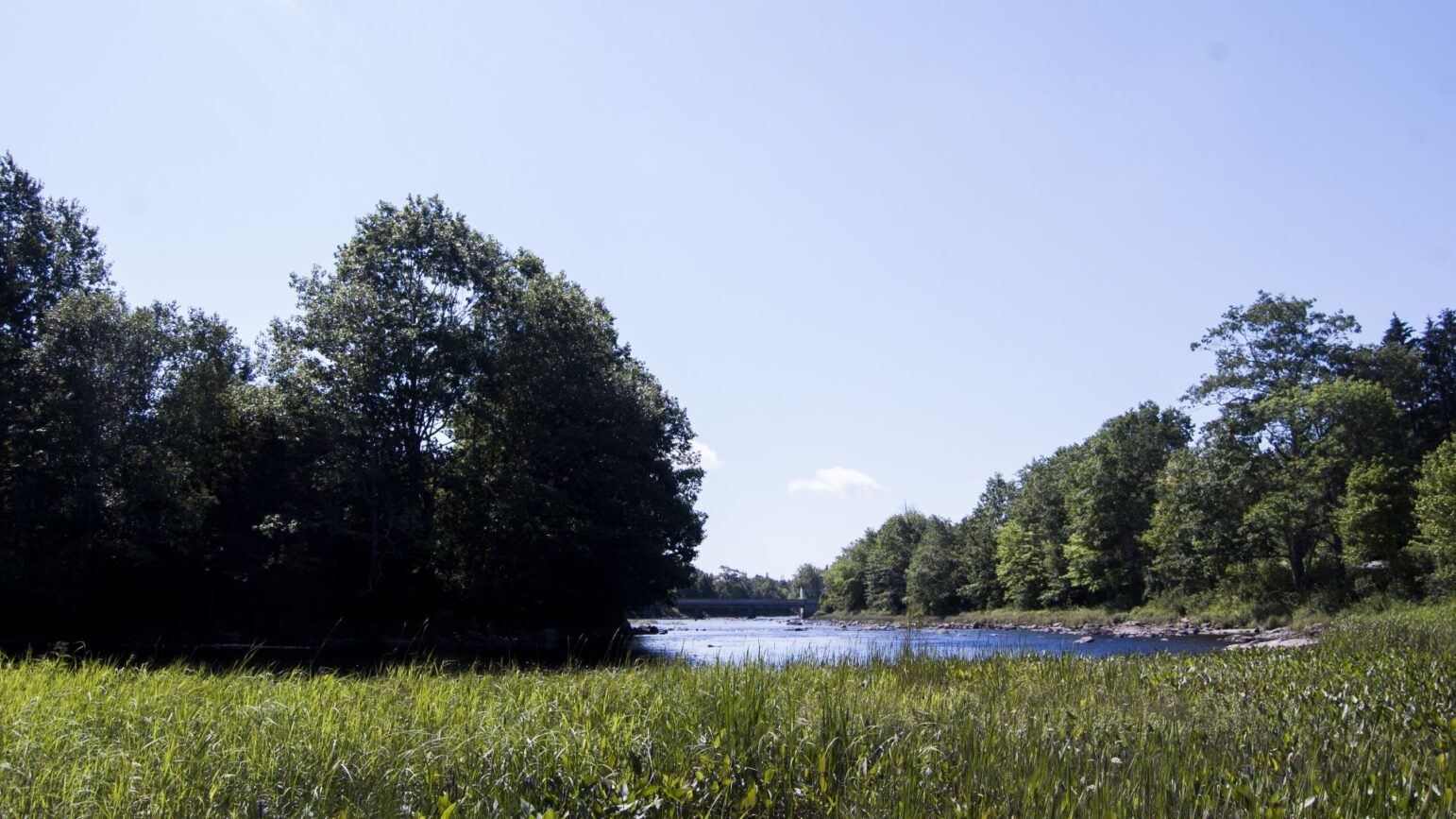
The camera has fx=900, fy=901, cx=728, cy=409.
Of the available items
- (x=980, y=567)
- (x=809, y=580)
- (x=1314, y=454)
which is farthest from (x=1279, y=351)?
(x=809, y=580)

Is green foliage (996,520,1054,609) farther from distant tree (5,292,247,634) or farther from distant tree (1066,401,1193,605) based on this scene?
distant tree (5,292,247,634)

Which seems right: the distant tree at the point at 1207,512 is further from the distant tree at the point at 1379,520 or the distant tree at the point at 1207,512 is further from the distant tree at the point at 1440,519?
the distant tree at the point at 1440,519

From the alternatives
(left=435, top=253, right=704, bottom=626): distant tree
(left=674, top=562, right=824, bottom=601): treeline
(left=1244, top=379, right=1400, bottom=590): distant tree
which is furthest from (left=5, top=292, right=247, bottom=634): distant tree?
(left=674, top=562, right=824, bottom=601): treeline

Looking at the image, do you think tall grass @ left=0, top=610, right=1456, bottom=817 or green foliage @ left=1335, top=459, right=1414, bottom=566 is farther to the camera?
green foliage @ left=1335, top=459, right=1414, bottom=566

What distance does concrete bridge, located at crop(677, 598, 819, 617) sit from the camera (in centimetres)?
10825

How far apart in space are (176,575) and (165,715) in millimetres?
33498

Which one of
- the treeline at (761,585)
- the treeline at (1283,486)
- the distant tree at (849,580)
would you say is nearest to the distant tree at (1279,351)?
the treeline at (1283,486)

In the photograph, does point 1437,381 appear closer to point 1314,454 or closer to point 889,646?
point 1314,454

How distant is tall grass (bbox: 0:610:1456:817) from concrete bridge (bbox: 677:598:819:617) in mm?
97697

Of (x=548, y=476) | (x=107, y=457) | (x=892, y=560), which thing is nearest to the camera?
(x=107, y=457)

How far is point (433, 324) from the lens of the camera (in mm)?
34656

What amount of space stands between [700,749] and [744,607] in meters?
110

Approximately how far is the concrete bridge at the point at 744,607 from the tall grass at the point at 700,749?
97697 millimetres

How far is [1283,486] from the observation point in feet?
154
